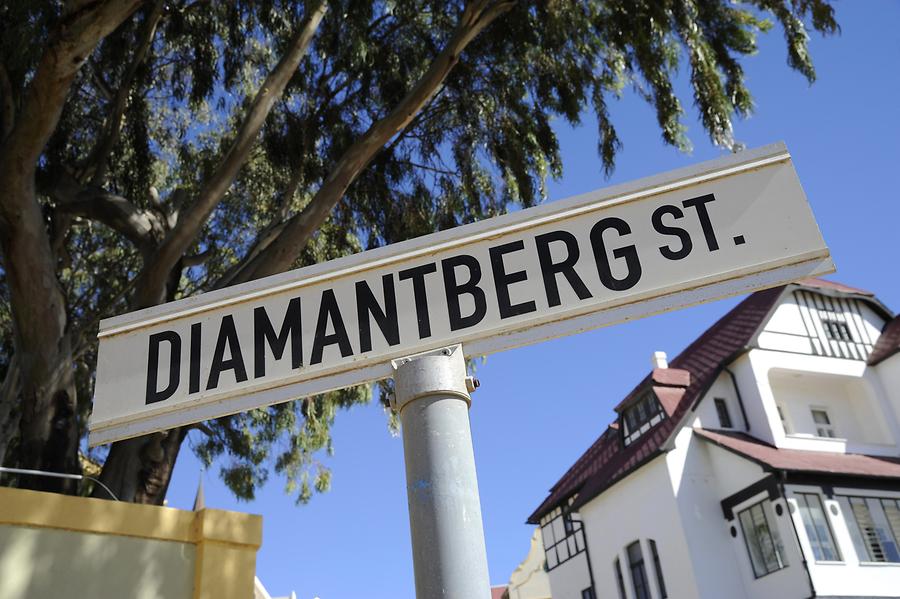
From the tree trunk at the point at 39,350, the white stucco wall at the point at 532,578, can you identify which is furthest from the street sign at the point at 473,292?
the white stucco wall at the point at 532,578

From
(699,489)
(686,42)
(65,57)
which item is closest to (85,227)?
(65,57)

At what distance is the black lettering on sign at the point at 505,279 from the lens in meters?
2.15

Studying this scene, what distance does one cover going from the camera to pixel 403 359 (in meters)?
2.05

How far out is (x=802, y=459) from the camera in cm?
2239

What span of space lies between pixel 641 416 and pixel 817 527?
6632 mm

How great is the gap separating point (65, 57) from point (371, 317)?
20.9ft

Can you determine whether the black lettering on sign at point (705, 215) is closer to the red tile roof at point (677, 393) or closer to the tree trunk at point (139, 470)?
the tree trunk at point (139, 470)

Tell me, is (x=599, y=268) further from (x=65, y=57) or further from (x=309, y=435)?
(x=309, y=435)

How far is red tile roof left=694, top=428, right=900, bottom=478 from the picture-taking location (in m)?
21.5

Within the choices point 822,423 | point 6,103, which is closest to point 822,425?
A: point 822,423

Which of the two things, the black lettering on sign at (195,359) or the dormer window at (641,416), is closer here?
the black lettering on sign at (195,359)

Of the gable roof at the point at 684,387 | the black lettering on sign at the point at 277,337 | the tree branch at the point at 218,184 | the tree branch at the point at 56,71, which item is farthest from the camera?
the gable roof at the point at 684,387

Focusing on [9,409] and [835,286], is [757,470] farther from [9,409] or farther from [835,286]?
[9,409]

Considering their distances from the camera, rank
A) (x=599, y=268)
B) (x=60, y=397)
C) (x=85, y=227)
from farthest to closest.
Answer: (x=85, y=227) < (x=60, y=397) < (x=599, y=268)
